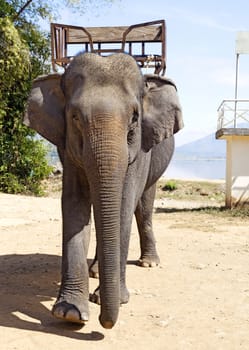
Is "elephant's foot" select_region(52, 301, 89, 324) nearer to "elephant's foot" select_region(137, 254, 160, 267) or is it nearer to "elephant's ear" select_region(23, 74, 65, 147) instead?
"elephant's ear" select_region(23, 74, 65, 147)

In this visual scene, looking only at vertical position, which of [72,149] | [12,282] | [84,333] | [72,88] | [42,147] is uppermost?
[72,88]

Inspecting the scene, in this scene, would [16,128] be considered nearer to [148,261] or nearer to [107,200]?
[148,261]

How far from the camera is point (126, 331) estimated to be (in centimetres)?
494

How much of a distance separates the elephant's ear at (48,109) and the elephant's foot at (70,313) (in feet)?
4.78

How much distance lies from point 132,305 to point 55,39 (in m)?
3.68

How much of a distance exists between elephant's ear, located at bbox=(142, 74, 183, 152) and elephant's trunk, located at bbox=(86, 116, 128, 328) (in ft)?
3.53

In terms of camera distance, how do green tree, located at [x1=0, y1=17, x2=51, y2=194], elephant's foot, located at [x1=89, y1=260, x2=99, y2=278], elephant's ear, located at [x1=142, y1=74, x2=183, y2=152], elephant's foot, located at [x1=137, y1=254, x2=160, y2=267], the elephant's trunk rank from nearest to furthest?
the elephant's trunk
elephant's ear, located at [x1=142, y1=74, x2=183, y2=152]
elephant's foot, located at [x1=89, y1=260, x2=99, y2=278]
elephant's foot, located at [x1=137, y1=254, x2=160, y2=267]
green tree, located at [x1=0, y1=17, x2=51, y2=194]

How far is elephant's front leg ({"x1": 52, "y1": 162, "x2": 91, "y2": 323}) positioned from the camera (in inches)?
195

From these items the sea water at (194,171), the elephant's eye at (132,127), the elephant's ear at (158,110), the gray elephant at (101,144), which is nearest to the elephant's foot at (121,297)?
the gray elephant at (101,144)

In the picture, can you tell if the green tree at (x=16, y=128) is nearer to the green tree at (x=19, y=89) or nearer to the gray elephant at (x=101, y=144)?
the green tree at (x=19, y=89)

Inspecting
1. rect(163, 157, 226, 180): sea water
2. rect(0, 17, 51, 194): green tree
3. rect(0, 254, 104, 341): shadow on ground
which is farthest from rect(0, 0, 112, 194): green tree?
rect(0, 254, 104, 341): shadow on ground

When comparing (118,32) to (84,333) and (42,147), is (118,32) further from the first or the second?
(42,147)

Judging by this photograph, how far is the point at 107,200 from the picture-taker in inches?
175

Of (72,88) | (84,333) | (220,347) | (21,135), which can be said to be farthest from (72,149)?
(21,135)
